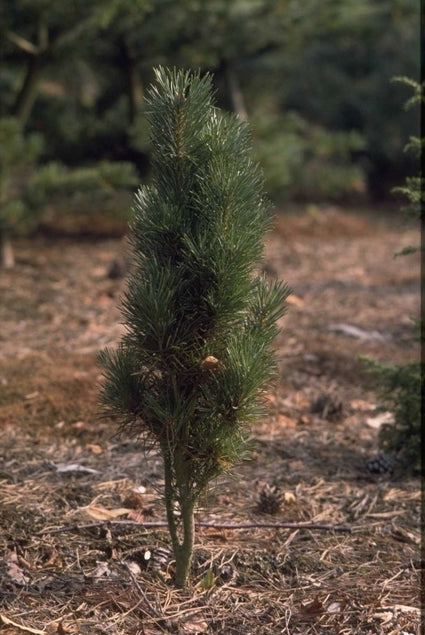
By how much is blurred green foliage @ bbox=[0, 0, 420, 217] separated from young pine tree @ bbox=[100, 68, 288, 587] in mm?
3995

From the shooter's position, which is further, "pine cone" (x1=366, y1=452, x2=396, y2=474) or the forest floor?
"pine cone" (x1=366, y1=452, x2=396, y2=474)

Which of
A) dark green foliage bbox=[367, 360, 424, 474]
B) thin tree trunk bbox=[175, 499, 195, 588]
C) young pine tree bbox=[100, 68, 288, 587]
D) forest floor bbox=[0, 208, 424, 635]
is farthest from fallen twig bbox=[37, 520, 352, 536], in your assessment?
dark green foliage bbox=[367, 360, 424, 474]

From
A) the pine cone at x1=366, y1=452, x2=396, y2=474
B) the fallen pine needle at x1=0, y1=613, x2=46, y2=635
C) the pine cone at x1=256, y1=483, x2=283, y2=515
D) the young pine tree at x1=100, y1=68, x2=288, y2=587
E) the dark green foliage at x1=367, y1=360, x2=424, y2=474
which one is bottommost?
the fallen pine needle at x1=0, y1=613, x2=46, y2=635

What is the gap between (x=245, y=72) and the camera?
10.1m

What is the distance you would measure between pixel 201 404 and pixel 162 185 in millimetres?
651

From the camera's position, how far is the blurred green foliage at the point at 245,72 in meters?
7.41

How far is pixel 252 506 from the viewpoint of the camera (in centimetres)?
357

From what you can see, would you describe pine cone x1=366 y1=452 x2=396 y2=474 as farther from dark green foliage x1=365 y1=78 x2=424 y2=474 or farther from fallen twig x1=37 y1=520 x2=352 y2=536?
fallen twig x1=37 y1=520 x2=352 y2=536

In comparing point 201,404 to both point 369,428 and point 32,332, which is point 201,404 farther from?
point 32,332

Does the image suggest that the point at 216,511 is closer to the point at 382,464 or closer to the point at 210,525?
the point at 210,525

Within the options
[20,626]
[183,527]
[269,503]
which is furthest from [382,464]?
[20,626]

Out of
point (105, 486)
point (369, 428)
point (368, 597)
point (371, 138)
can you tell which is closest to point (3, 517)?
point (105, 486)

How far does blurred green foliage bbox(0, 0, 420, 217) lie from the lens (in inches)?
292

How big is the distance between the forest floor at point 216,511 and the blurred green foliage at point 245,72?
7.20ft
